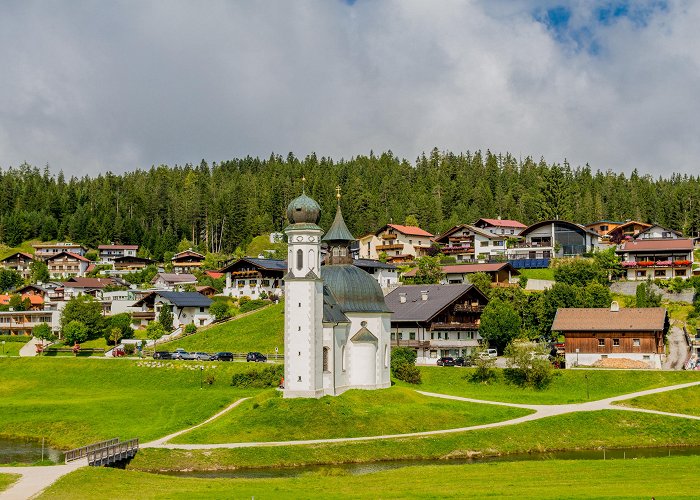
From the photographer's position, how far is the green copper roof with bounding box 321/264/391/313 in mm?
69562

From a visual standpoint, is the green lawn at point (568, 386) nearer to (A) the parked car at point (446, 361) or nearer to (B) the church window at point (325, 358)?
(A) the parked car at point (446, 361)

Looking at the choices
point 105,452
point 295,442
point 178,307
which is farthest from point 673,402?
point 178,307

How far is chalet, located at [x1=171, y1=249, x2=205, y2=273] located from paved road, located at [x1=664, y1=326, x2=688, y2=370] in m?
89.5

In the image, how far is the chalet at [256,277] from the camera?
377 ft

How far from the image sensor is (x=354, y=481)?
43812mm

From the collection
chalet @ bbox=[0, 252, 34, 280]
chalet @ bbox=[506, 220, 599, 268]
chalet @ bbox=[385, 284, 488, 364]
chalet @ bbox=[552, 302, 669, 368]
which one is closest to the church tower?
chalet @ bbox=[385, 284, 488, 364]

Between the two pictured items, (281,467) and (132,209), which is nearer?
(281,467)

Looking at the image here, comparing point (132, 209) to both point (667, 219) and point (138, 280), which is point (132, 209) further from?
point (667, 219)

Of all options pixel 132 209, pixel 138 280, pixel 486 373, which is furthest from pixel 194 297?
pixel 132 209

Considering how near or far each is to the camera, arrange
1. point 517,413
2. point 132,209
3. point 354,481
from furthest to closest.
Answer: point 132,209
point 517,413
point 354,481

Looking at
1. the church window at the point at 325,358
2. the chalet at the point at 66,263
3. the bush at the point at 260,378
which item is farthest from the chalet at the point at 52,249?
the church window at the point at 325,358

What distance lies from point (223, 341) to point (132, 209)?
4149 inches

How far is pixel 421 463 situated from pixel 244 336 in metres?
42.9

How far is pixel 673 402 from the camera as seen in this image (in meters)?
63.3
